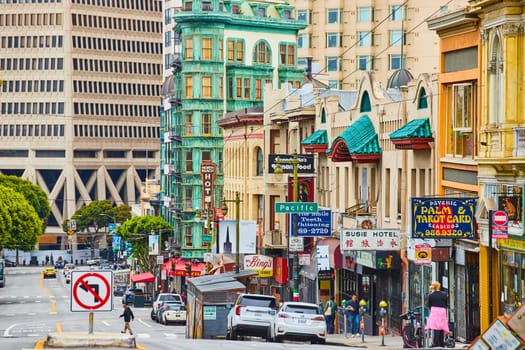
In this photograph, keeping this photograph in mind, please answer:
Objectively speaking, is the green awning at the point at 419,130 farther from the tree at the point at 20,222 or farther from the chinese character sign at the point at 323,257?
the tree at the point at 20,222

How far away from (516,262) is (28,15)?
167484mm

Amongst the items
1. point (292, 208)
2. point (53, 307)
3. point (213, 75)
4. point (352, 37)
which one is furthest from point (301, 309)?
point (352, 37)

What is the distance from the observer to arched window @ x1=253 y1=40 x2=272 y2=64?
108 metres

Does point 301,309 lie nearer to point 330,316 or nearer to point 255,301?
point 255,301

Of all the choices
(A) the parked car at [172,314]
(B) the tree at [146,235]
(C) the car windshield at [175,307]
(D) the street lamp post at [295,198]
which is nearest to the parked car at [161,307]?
(A) the parked car at [172,314]

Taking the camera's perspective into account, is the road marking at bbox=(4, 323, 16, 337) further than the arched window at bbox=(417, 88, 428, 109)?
Yes

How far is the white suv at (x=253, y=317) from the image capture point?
4191 cm

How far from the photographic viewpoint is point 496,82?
36500mm

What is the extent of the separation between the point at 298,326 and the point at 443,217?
6.06 metres

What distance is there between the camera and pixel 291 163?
175 feet

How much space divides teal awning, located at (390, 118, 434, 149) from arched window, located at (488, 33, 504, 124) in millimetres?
7735

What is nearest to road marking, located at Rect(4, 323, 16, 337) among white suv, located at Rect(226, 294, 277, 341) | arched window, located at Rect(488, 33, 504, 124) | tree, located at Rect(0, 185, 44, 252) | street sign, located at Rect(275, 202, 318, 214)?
street sign, located at Rect(275, 202, 318, 214)

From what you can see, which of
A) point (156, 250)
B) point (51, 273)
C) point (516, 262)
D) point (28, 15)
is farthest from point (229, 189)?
point (28, 15)

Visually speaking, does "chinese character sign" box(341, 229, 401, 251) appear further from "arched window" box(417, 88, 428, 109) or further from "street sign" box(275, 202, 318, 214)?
"street sign" box(275, 202, 318, 214)
